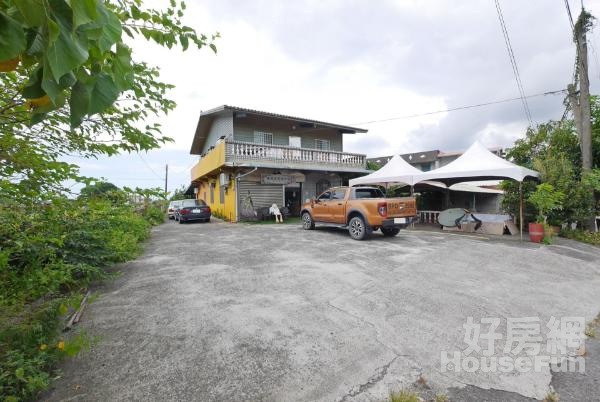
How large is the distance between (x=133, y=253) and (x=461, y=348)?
6.32 m

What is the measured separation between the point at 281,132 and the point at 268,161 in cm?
376

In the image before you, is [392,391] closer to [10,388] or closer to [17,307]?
[10,388]

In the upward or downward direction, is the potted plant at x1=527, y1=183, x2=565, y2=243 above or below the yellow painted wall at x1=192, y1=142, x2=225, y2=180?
below

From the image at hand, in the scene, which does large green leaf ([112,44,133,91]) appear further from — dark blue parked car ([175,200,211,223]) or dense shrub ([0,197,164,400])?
dark blue parked car ([175,200,211,223])

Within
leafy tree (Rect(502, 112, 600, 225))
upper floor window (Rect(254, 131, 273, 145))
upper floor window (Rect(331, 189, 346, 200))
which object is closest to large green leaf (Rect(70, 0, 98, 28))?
upper floor window (Rect(331, 189, 346, 200))

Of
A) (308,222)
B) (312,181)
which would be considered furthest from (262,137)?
(308,222)

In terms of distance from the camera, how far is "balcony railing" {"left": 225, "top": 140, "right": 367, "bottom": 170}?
13.7m

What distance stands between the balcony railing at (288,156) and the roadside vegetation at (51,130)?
10.5m

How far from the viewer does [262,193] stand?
15.4 metres

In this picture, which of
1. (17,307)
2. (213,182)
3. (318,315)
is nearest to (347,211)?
(318,315)

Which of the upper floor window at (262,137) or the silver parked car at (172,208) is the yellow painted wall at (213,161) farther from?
the silver parked car at (172,208)

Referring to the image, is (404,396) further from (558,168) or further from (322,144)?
(322,144)

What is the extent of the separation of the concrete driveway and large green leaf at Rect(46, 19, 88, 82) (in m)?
2.26

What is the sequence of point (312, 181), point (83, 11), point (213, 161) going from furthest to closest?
1. point (312, 181)
2. point (213, 161)
3. point (83, 11)
